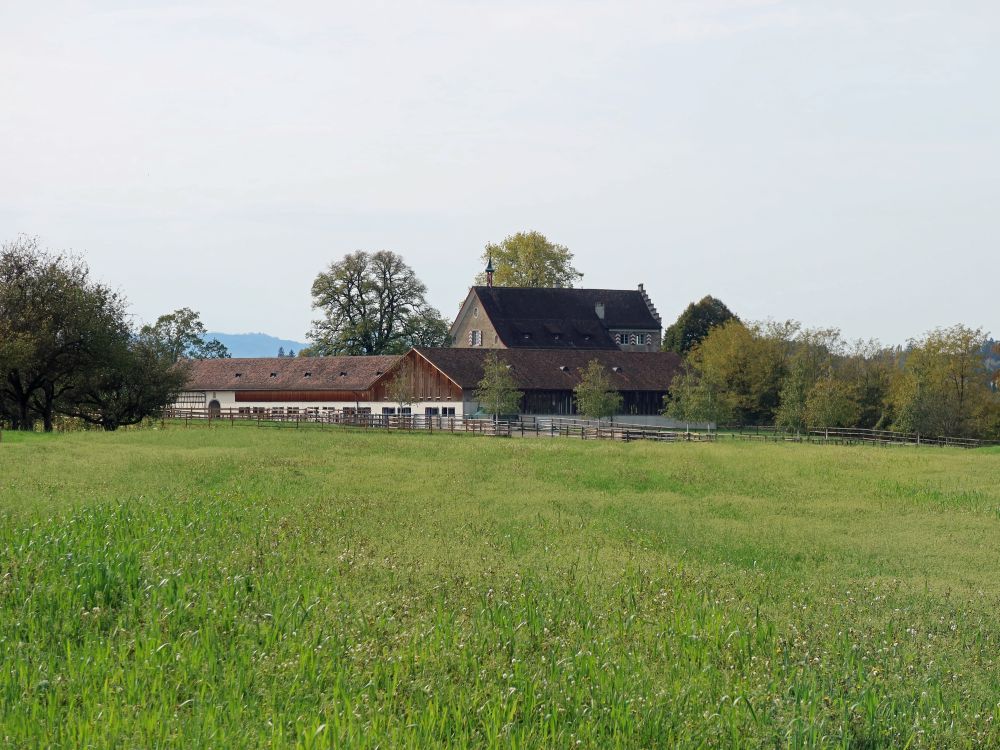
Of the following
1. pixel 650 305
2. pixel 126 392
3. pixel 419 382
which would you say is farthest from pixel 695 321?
pixel 126 392

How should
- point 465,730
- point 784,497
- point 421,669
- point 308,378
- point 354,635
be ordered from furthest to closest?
1. point 308,378
2. point 784,497
3. point 354,635
4. point 421,669
5. point 465,730

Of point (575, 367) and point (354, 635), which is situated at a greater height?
point (575, 367)

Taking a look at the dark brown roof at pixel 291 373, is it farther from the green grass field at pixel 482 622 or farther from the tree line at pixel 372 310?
the green grass field at pixel 482 622

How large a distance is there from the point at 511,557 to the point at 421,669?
21.6 ft

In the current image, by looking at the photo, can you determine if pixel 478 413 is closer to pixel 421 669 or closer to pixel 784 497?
pixel 784 497

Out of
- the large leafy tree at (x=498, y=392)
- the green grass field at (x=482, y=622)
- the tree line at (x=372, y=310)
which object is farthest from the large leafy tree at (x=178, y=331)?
the green grass field at (x=482, y=622)

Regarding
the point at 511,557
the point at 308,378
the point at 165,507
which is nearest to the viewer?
the point at 511,557

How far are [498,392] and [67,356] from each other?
29.8 m

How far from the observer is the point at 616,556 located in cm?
1823

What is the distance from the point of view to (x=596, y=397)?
77.8 meters

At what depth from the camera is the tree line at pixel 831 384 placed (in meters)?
69.2

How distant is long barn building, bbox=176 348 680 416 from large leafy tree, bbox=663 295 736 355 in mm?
18641

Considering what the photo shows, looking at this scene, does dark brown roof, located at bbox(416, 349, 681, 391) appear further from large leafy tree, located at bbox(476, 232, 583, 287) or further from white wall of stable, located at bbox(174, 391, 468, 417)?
large leafy tree, located at bbox(476, 232, 583, 287)

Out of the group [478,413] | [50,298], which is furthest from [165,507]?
[478,413]
